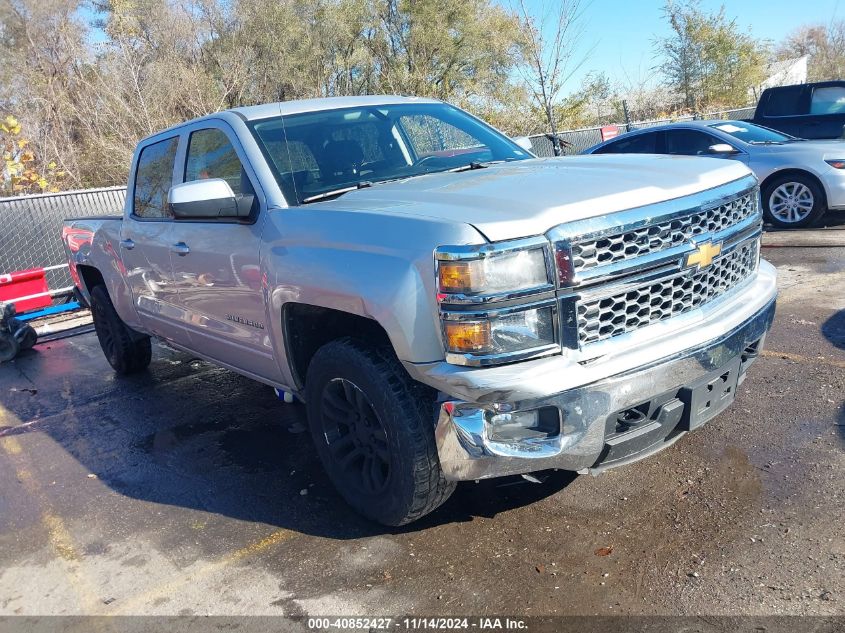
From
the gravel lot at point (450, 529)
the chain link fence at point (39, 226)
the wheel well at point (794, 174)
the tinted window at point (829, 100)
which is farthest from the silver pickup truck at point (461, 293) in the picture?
the tinted window at point (829, 100)

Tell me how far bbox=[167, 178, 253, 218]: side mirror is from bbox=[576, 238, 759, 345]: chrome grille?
180 cm

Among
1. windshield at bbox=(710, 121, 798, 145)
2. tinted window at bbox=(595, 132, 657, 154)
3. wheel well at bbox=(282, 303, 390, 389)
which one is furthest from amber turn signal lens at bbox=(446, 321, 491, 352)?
windshield at bbox=(710, 121, 798, 145)

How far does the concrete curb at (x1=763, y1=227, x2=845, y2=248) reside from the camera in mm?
8461

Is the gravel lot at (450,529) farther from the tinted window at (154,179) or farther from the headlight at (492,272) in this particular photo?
the tinted window at (154,179)

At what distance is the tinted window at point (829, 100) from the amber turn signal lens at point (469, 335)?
11.8 m

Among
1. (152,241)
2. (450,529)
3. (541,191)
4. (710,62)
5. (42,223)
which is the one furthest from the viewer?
(710,62)

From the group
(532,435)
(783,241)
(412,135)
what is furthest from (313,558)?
(783,241)

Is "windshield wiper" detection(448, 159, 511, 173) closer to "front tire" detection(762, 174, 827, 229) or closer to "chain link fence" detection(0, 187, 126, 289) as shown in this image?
"front tire" detection(762, 174, 827, 229)

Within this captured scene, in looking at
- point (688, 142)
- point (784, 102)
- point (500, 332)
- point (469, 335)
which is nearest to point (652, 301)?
point (500, 332)

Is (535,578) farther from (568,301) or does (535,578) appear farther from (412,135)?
(412,135)

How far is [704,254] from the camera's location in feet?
10.0

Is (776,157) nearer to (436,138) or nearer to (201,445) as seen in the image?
(436,138)

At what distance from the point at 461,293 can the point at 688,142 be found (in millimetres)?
8753

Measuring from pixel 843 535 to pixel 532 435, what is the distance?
4.37 feet
